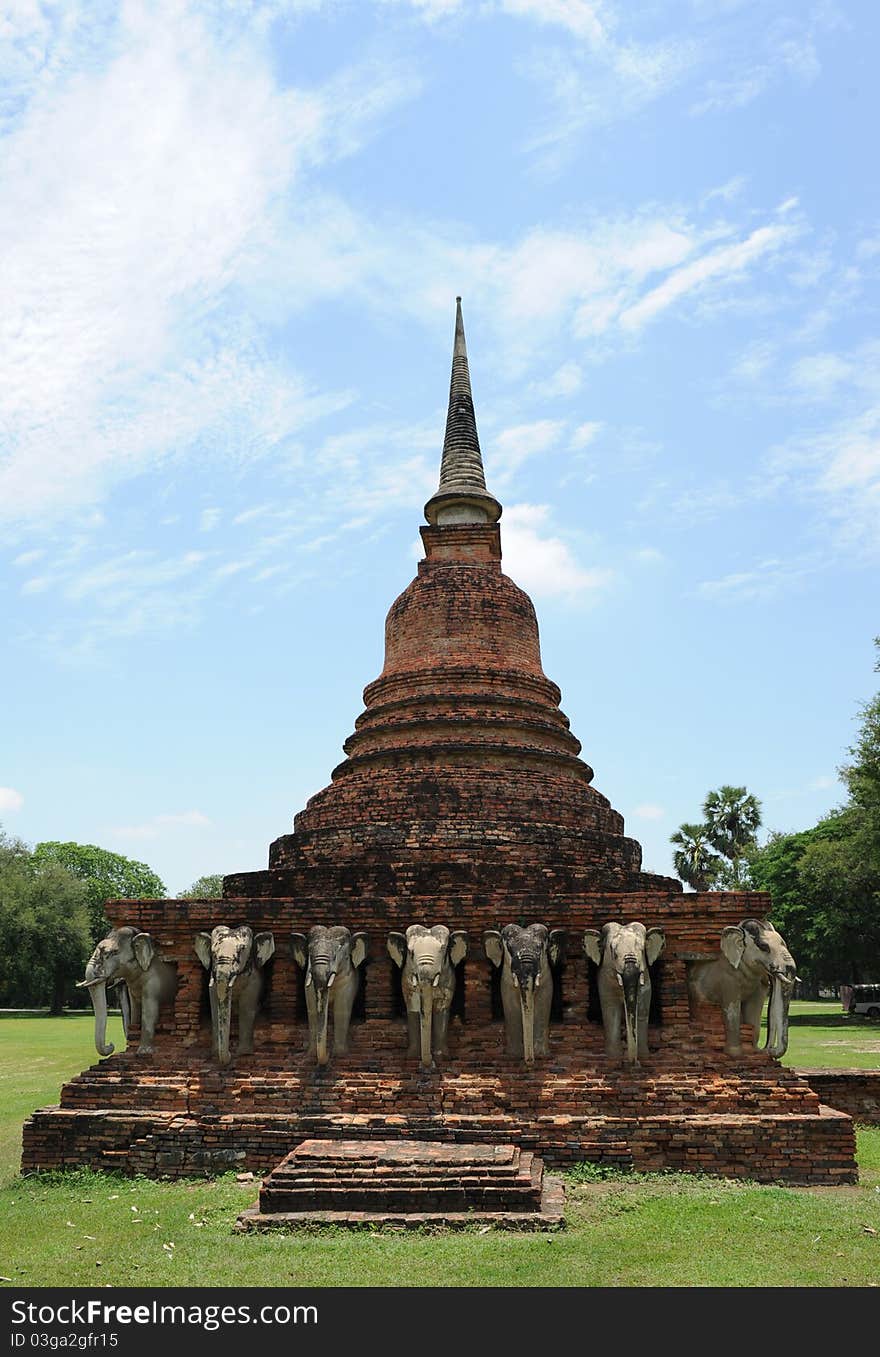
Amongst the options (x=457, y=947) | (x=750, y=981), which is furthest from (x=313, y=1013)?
(x=750, y=981)

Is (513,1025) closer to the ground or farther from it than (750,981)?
closer to the ground

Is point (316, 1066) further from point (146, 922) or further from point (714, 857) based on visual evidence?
point (714, 857)

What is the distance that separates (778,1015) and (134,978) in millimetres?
8192

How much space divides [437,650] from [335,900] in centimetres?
667

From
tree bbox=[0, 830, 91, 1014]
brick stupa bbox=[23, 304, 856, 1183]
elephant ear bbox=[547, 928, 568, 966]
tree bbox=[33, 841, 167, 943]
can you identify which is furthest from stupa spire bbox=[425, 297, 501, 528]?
tree bbox=[33, 841, 167, 943]

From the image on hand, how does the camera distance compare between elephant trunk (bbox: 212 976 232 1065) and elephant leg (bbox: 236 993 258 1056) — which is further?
elephant leg (bbox: 236 993 258 1056)

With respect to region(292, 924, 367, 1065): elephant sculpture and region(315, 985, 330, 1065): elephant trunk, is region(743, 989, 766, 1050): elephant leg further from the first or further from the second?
region(315, 985, 330, 1065): elephant trunk

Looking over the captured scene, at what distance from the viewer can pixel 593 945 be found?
12266 mm

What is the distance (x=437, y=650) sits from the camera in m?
18.5

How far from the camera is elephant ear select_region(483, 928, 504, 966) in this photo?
12.3 m

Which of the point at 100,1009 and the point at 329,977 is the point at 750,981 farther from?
the point at 100,1009

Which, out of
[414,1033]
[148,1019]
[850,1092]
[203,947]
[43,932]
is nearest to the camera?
[414,1033]

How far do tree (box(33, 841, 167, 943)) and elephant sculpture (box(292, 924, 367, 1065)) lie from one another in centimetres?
5501
